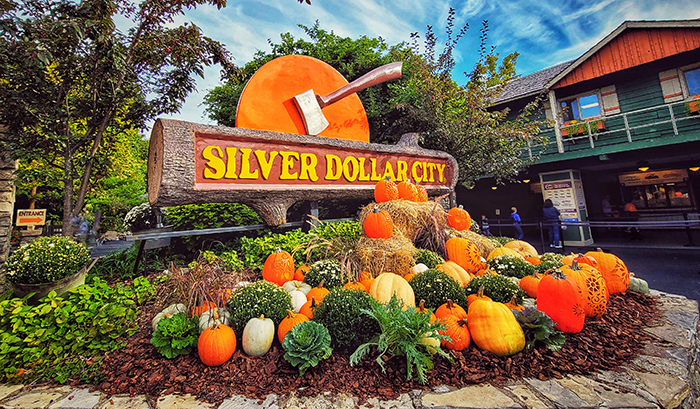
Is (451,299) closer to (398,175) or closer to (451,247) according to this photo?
(451,247)

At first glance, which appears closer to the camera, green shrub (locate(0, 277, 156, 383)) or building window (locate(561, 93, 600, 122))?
green shrub (locate(0, 277, 156, 383))

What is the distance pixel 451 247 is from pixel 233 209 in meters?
3.54

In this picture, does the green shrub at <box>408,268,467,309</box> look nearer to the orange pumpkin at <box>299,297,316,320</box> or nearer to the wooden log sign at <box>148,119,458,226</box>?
the orange pumpkin at <box>299,297,316,320</box>

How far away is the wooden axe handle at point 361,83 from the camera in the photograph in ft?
14.3

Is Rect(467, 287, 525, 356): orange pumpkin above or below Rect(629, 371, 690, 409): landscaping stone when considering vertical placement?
above

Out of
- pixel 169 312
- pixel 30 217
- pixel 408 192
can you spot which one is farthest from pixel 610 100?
pixel 30 217

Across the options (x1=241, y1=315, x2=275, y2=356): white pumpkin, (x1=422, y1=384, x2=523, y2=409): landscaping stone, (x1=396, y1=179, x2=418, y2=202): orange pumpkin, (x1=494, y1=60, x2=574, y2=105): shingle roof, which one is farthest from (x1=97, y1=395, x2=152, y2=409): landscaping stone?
(x1=494, y1=60, x2=574, y2=105): shingle roof

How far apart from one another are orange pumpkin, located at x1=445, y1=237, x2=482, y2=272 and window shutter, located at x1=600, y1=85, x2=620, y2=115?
10.9m

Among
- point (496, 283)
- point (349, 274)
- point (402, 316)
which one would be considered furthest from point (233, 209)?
point (496, 283)

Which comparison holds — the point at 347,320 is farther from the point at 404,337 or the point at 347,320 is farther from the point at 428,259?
the point at 428,259

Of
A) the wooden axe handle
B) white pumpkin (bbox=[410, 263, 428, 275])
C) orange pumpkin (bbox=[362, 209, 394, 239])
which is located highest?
the wooden axe handle

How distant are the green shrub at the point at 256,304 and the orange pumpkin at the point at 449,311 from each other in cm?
119

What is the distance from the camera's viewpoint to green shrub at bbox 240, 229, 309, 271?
3.46 m

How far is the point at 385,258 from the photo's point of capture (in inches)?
113
